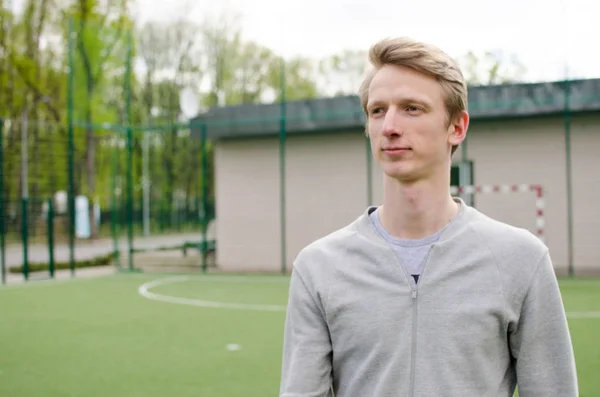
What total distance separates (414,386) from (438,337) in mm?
101

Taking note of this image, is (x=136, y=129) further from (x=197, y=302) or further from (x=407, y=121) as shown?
(x=407, y=121)

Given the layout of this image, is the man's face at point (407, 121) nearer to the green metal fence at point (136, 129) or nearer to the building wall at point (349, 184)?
the green metal fence at point (136, 129)

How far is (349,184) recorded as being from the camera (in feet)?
44.4

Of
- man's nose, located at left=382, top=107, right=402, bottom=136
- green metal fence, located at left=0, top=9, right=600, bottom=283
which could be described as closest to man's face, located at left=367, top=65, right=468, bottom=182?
man's nose, located at left=382, top=107, right=402, bottom=136

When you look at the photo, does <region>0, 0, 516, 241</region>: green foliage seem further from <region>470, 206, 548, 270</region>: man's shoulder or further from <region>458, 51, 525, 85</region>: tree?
<region>470, 206, 548, 270</region>: man's shoulder

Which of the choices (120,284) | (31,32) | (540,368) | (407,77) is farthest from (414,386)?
(31,32)

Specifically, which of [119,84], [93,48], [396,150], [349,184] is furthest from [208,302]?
[119,84]

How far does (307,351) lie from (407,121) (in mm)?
483

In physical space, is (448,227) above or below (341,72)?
below

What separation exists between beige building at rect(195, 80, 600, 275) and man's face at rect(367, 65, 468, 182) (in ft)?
35.6

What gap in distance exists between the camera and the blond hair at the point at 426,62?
134 centimetres

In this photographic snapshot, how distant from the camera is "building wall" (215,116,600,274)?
1204 cm

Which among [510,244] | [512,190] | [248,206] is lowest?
[248,206]

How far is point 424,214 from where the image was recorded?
1.40 meters
